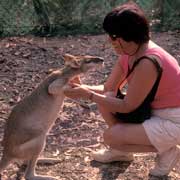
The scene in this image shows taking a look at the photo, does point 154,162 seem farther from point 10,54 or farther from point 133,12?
point 10,54

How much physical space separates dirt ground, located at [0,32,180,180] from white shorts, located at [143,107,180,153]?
36 centimetres

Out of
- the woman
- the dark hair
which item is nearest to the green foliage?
the woman

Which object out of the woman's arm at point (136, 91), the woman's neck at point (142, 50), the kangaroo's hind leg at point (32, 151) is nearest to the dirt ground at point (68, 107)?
the kangaroo's hind leg at point (32, 151)

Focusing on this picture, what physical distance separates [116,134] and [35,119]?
2.13 feet

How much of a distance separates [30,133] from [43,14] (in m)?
4.19

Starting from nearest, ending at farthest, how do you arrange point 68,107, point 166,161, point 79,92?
point 79,92
point 166,161
point 68,107

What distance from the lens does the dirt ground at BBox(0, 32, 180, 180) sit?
4.52 m

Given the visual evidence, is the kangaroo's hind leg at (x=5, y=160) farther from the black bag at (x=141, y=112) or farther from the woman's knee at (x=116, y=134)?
the black bag at (x=141, y=112)

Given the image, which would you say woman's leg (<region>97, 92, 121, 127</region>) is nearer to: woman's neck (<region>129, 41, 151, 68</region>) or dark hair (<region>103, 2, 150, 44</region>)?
woman's neck (<region>129, 41, 151, 68</region>)

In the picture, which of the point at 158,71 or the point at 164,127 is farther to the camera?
the point at 164,127

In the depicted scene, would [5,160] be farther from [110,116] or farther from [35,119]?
[110,116]

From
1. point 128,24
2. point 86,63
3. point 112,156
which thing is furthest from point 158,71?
point 112,156

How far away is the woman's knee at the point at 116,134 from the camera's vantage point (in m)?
4.25

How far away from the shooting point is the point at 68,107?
223 inches
